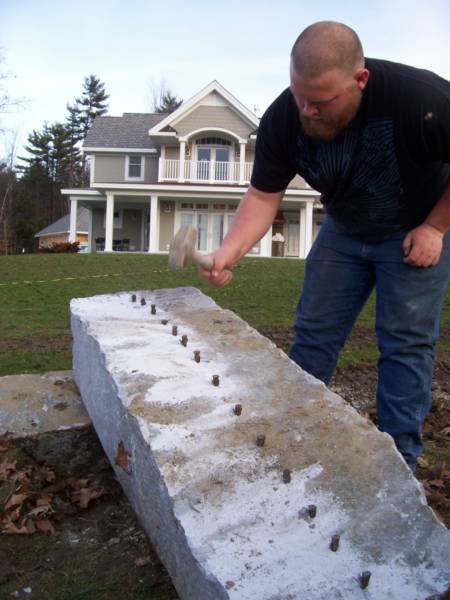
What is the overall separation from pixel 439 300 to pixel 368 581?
4.36ft

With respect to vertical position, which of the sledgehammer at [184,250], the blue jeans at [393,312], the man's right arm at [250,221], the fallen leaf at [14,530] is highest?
the man's right arm at [250,221]

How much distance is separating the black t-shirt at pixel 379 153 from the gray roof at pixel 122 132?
24108mm

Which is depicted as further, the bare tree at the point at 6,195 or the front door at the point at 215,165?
the bare tree at the point at 6,195

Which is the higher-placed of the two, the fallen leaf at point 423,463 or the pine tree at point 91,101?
the pine tree at point 91,101

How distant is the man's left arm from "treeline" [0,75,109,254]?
45.6 m

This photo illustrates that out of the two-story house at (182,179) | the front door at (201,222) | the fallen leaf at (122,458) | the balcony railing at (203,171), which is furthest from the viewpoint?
the front door at (201,222)

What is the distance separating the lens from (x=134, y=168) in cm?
2630

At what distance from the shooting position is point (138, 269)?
1370 cm

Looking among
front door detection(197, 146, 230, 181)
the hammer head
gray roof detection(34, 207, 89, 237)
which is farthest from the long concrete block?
gray roof detection(34, 207, 89, 237)

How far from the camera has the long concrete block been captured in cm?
171

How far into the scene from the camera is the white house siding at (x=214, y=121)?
80.8 ft

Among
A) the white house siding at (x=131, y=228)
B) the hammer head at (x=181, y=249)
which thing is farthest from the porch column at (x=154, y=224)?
the hammer head at (x=181, y=249)

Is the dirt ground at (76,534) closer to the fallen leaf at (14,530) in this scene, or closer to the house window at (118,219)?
the fallen leaf at (14,530)

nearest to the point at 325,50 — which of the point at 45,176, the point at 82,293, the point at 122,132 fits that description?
the point at 82,293
